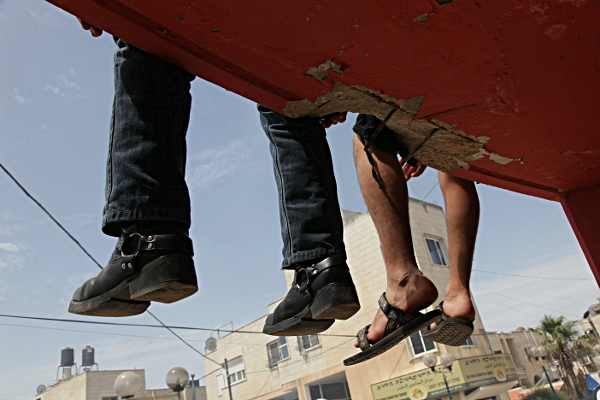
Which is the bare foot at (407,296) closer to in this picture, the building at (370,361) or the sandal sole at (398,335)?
the sandal sole at (398,335)

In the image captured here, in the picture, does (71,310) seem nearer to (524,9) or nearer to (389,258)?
(389,258)

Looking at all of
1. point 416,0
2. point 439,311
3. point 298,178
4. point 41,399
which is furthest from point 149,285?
point 41,399

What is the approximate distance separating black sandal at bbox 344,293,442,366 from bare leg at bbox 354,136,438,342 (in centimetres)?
3

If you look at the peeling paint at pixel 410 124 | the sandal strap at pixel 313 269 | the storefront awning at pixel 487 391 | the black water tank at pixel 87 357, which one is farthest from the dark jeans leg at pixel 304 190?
the black water tank at pixel 87 357

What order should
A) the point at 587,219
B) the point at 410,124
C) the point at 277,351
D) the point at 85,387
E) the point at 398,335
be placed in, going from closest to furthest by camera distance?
the point at 410,124 → the point at 398,335 → the point at 587,219 → the point at 277,351 → the point at 85,387

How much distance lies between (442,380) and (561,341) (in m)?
9.82

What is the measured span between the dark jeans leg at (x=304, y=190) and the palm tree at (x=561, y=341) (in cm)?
2484

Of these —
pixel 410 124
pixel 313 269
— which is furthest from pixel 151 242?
pixel 410 124

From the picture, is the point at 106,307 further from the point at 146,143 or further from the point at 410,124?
the point at 410,124

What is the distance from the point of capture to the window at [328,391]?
20547 mm

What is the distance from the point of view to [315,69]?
1.39 meters

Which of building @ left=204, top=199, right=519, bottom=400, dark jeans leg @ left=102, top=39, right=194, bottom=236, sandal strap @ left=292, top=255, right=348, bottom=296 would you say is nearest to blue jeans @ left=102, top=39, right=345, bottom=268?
dark jeans leg @ left=102, top=39, right=194, bottom=236

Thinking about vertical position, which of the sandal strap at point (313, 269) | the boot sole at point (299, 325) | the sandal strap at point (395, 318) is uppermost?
the sandal strap at point (313, 269)

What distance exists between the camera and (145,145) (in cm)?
138
